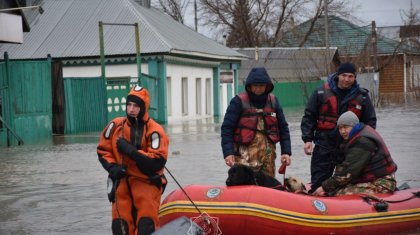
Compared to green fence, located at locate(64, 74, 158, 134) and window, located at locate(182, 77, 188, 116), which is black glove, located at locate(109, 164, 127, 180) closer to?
green fence, located at locate(64, 74, 158, 134)

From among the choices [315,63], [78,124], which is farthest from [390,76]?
[78,124]

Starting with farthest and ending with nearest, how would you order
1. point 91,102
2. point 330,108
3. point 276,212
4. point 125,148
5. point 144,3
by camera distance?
point 144,3 → point 91,102 → point 330,108 → point 276,212 → point 125,148

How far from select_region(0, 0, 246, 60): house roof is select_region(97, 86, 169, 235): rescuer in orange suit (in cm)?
2482

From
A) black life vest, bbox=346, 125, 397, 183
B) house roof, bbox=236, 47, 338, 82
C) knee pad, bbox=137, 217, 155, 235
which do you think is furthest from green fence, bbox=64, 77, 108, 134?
house roof, bbox=236, 47, 338, 82

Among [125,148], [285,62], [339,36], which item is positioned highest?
[339,36]

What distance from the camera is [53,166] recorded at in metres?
16.6

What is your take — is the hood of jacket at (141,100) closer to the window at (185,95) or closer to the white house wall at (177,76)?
the white house wall at (177,76)

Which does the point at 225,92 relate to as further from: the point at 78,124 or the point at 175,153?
the point at 175,153

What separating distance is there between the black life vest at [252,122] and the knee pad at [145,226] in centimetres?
192

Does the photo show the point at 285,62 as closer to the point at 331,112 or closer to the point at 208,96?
the point at 208,96

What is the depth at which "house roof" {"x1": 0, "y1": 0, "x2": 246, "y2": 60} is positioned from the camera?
1310 inches

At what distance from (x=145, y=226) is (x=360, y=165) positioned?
97.0 inches

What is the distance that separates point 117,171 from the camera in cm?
736

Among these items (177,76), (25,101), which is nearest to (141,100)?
(25,101)
